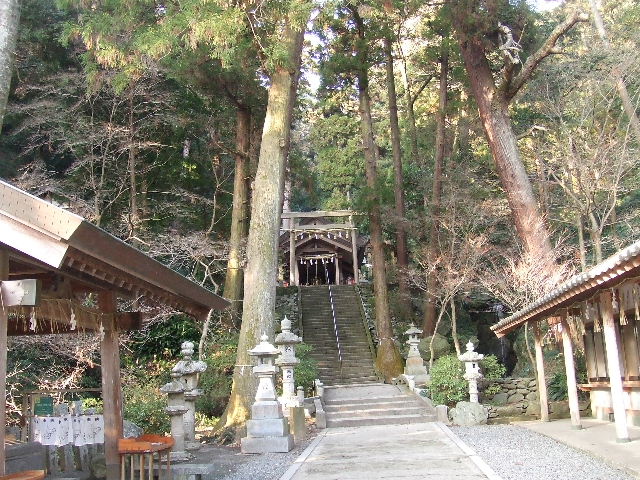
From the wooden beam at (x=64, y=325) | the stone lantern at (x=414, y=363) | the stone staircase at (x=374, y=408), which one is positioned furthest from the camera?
the stone lantern at (x=414, y=363)

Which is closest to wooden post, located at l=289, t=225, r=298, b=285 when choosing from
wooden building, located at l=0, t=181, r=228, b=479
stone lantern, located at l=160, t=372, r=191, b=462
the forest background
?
the forest background

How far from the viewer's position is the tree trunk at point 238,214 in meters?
16.1

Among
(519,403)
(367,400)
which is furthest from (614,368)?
(367,400)

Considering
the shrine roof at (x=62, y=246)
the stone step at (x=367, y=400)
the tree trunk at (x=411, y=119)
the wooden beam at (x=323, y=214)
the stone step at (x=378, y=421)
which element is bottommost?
the stone step at (x=378, y=421)

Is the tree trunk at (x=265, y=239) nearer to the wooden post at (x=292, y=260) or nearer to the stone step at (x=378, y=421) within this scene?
the stone step at (x=378, y=421)

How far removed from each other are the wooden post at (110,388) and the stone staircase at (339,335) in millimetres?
11519

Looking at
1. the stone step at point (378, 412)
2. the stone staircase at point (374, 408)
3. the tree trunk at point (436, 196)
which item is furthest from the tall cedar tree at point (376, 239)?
the stone step at point (378, 412)

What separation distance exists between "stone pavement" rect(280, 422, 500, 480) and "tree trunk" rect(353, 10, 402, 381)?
649cm

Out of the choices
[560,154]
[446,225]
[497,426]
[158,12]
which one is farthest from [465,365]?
[158,12]

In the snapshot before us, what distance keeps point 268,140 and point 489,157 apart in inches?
412

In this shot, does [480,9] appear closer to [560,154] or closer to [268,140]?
[560,154]

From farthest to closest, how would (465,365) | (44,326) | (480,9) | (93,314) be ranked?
(480,9)
(465,365)
(44,326)
(93,314)

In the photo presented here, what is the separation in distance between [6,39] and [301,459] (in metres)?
7.52

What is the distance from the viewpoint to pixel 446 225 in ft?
55.3
